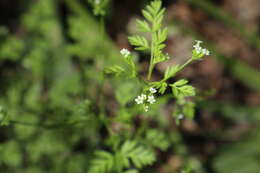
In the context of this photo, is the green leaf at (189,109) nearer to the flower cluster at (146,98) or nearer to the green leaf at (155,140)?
the green leaf at (155,140)

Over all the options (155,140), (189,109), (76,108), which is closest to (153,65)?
(189,109)

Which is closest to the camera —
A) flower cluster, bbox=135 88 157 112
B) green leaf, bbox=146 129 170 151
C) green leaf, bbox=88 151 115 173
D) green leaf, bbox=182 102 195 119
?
flower cluster, bbox=135 88 157 112

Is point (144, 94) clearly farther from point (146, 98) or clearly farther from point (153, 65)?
point (153, 65)

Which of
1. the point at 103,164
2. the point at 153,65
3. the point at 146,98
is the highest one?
the point at 153,65

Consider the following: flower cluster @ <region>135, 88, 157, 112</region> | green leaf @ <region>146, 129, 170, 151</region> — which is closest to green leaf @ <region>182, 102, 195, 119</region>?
green leaf @ <region>146, 129, 170, 151</region>

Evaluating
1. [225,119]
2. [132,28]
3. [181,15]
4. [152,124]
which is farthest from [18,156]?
[181,15]

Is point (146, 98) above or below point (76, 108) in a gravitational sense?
below

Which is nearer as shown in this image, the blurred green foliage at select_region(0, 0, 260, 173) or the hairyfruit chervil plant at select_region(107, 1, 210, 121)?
the hairyfruit chervil plant at select_region(107, 1, 210, 121)

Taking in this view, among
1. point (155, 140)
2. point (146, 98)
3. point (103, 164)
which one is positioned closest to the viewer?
point (146, 98)

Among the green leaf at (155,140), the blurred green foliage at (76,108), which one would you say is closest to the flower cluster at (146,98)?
the blurred green foliage at (76,108)

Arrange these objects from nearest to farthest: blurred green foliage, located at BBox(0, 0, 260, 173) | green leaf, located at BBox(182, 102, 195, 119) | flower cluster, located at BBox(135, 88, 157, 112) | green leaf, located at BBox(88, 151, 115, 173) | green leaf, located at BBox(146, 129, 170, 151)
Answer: flower cluster, located at BBox(135, 88, 157, 112), green leaf, located at BBox(88, 151, 115, 173), green leaf, located at BBox(182, 102, 195, 119), blurred green foliage, located at BBox(0, 0, 260, 173), green leaf, located at BBox(146, 129, 170, 151)

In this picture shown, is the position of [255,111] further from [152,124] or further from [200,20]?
[200,20]

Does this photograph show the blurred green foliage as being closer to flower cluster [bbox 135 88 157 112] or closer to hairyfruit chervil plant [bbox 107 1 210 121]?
hairyfruit chervil plant [bbox 107 1 210 121]
